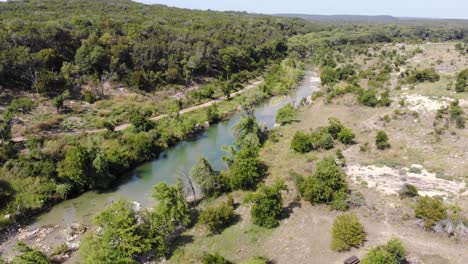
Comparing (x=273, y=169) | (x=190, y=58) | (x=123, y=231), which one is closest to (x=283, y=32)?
(x=190, y=58)

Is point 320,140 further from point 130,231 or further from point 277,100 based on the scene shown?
point 277,100

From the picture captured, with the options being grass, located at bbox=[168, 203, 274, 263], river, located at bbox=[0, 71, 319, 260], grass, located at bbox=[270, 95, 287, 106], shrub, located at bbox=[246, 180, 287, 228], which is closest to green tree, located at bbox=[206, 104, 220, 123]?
river, located at bbox=[0, 71, 319, 260]

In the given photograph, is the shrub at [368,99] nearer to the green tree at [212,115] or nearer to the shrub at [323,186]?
the green tree at [212,115]

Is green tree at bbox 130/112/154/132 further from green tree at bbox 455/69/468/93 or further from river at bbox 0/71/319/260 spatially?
green tree at bbox 455/69/468/93

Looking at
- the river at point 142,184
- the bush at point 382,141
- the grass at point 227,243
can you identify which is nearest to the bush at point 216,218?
the grass at point 227,243

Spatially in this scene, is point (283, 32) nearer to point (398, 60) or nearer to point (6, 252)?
point (398, 60)

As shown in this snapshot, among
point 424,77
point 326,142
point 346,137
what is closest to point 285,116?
point 326,142
